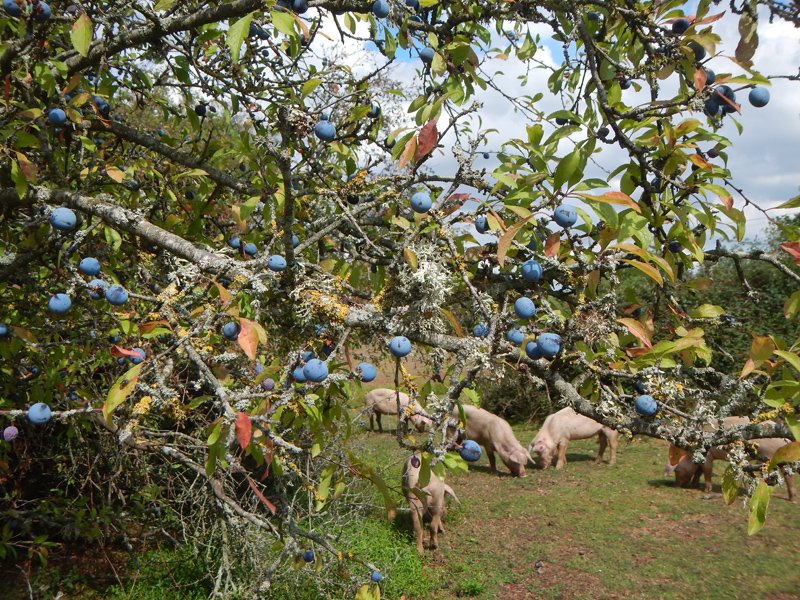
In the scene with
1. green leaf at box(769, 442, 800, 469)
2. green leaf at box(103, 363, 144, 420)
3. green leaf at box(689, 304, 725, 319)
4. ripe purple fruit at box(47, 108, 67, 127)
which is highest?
ripe purple fruit at box(47, 108, 67, 127)

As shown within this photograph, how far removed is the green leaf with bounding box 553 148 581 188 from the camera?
1572 mm

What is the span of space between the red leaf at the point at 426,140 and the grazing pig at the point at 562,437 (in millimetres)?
8472

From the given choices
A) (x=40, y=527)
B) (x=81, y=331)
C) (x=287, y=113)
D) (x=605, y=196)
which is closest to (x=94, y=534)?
(x=40, y=527)

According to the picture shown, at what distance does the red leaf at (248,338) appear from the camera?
149cm

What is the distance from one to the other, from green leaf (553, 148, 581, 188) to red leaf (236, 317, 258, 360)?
941mm

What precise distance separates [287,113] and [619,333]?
1223mm

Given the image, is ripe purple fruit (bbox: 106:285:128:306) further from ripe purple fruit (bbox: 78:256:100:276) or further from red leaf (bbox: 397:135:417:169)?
red leaf (bbox: 397:135:417:169)

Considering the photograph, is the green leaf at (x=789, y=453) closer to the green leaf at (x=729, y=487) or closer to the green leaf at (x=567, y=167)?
the green leaf at (x=729, y=487)

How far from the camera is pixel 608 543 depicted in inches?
247

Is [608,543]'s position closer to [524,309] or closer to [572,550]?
[572,550]

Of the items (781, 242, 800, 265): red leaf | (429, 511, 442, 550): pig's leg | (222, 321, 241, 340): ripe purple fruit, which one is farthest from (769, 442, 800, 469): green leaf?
(429, 511, 442, 550): pig's leg

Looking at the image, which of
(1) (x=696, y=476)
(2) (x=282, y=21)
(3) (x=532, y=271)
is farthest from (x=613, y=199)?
(1) (x=696, y=476)

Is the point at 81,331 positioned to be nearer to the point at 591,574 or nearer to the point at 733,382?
the point at 733,382

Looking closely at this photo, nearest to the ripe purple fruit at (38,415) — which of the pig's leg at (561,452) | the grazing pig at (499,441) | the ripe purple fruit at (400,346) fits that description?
the ripe purple fruit at (400,346)
